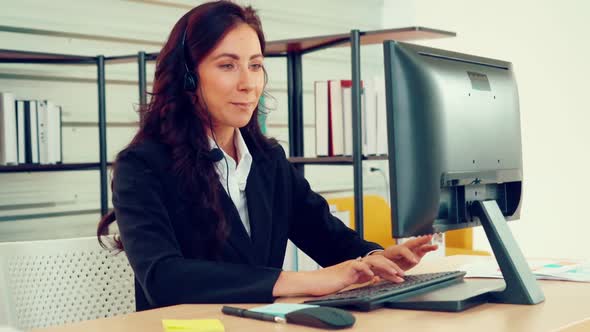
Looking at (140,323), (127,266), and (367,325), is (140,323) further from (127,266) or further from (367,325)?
(127,266)

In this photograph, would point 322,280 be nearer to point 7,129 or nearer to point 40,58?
point 7,129

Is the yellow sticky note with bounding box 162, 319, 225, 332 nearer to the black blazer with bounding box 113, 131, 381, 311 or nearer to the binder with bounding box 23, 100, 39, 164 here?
the black blazer with bounding box 113, 131, 381, 311

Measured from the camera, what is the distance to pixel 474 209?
1.47 m

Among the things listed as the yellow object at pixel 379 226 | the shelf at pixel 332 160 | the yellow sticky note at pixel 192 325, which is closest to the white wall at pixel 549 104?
the yellow object at pixel 379 226

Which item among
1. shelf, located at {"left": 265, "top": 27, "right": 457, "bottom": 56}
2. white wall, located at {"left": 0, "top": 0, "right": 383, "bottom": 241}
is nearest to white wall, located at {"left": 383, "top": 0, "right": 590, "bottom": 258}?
shelf, located at {"left": 265, "top": 27, "right": 457, "bottom": 56}

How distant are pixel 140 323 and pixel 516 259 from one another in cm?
69

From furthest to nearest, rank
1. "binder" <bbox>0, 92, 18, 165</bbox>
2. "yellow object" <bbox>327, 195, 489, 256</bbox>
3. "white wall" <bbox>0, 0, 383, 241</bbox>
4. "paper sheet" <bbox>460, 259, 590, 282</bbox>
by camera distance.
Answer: "yellow object" <bbox>327, 195, 489, 256</bbox>
"white wall" <bbox>0, 0, 383, 241</bbox>
"binder" <bbox>0, 92, 18, 165</bbox>
"paper sheet" <bbox>460, 259, 590, 282</bbox>

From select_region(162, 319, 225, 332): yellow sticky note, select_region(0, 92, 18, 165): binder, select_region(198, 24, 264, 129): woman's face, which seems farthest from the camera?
select_region(0, 92, 18, 165): binder

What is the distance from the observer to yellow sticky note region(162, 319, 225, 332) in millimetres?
1144

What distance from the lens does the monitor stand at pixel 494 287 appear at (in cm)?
132

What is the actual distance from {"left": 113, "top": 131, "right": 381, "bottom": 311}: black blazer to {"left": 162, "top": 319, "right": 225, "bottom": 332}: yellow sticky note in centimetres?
23

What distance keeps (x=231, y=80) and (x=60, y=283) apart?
0.59 meters

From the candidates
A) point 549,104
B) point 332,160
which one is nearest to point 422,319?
point 332,160

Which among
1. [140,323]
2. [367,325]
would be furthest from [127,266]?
[367,325]
